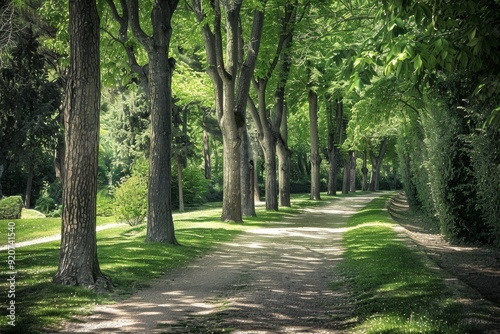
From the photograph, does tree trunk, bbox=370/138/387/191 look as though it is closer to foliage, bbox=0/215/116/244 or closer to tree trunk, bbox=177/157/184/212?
tree trunk, bbox=177/157/184/212

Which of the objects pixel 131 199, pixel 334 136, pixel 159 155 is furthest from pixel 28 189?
pixel 334 136

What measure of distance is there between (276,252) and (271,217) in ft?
38.3

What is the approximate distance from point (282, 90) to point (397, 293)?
24.8 metres

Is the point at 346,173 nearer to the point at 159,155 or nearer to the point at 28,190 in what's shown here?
the point at 28,190

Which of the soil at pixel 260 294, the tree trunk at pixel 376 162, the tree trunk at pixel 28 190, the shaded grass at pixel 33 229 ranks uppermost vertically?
the tree trunk at pixel 376 162

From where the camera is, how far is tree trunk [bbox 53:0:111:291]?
33.5 ft

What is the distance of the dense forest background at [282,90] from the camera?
734 centimetres

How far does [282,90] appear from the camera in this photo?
33.3m

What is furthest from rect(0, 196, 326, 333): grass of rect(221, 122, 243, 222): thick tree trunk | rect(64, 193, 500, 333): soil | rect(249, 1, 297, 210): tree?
rect(249, 1, 297, 210): tree

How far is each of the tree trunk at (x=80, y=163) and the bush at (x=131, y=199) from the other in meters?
16.1

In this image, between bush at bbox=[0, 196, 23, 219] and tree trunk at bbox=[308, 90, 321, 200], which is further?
tree trunk at bbox=[308, 90, 321, 200]

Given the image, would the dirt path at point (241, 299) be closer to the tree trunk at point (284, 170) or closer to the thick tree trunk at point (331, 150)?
the tree trunk at point (284, 170)

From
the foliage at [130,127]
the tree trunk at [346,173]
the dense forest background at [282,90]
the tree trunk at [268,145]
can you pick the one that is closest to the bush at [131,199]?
the dense forest background at [282,90]

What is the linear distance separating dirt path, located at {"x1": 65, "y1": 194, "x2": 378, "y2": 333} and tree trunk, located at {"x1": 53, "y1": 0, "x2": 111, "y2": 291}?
1.22 m
